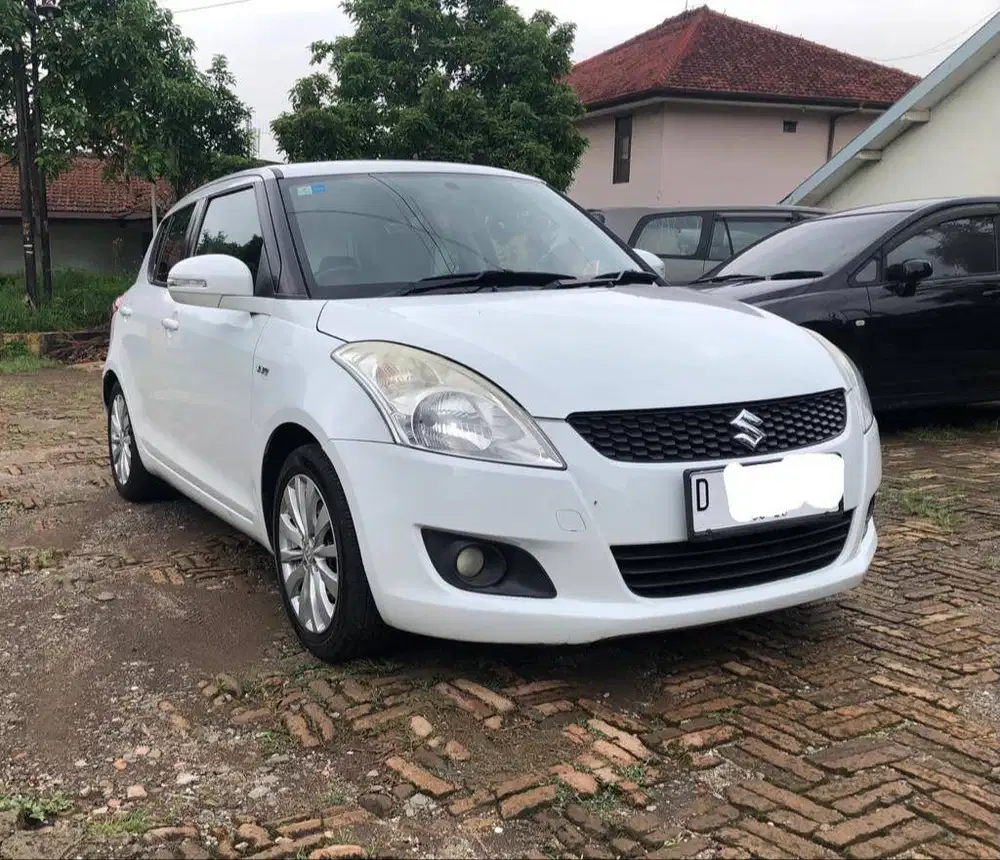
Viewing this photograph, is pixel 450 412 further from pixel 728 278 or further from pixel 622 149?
pixel 622 149

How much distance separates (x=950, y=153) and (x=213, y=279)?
43.9 ft

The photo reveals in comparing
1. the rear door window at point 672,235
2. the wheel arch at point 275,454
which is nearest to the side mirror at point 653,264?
the wheel arch at point 275,454

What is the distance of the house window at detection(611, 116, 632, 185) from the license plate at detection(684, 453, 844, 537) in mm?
23245

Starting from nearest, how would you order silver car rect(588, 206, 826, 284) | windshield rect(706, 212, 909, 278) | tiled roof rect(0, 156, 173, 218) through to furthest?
1. windshield rect(706, 212, 909, 278)
2. silver car rect(588, 206, 826, 284)
3. tiled roof rect(0, 156, 173, 218)

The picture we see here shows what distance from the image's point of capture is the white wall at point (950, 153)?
1375 cm

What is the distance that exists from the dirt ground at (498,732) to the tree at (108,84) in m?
12.2

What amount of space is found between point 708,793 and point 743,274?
519 centimetres

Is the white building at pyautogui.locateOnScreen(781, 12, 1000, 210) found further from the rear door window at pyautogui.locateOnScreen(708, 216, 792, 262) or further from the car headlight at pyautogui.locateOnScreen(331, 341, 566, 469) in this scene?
the car headlight at pyautogui.locateOnScreen(331, 341, 566, 469)

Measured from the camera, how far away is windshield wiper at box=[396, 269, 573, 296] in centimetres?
357

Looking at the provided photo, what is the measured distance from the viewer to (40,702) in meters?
3.05

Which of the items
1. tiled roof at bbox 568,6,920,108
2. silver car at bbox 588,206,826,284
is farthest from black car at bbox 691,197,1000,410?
tiled roof at bbox 568,6,920,108

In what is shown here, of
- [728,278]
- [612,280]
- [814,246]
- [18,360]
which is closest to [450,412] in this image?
[612,280]

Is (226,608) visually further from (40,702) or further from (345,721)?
(345,721)

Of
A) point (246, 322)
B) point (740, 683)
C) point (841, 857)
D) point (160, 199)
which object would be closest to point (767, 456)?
point (740, 683)
